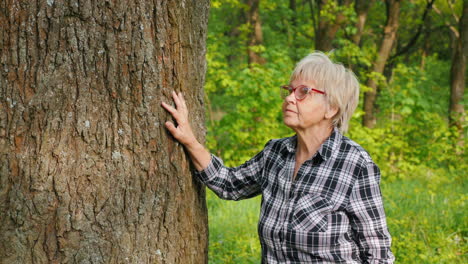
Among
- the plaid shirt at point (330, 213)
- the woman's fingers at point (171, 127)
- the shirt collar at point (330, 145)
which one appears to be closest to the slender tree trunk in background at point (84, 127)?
the woman's fingers at point (171, 127)

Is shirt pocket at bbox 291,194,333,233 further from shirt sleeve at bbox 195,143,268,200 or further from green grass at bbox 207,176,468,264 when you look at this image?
green grass at bbox 207,176,468,264

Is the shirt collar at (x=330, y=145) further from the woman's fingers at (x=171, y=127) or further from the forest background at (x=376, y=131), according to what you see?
the forest background at (x=376, y=131)

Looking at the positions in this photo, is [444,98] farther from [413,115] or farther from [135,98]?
[135,98]

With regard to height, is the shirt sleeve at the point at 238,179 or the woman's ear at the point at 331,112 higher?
the woman's ear at the point at 331,112

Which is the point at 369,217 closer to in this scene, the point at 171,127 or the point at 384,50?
the point at 171,127

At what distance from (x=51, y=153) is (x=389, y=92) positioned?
295 inches

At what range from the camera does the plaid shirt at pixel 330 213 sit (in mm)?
2035

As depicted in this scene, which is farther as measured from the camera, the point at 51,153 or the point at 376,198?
the point at 376,198

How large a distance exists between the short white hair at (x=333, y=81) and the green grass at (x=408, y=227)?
6.87 feet

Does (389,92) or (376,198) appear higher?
(389,92)

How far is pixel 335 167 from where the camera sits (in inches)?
82.8

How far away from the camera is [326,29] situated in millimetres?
9406

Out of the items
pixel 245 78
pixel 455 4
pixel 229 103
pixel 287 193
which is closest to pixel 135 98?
pixel 287 193

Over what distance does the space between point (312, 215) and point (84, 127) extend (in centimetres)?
106
